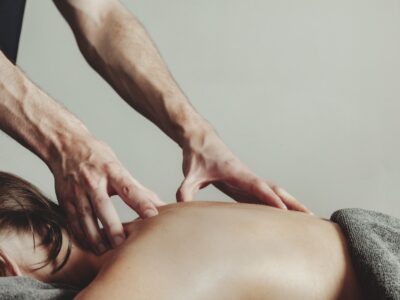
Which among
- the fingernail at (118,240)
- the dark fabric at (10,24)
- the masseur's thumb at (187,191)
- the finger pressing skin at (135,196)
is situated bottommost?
the masseur's thumb at (187,191)

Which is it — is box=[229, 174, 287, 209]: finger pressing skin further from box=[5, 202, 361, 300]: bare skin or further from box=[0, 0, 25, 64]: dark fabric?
box=[0, 0, 25, 64]: dark fabric

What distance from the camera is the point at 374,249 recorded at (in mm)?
788

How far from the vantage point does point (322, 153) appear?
182 cm

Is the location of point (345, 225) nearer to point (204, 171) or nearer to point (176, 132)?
point (204, 171)

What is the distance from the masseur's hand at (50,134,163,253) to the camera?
93cm

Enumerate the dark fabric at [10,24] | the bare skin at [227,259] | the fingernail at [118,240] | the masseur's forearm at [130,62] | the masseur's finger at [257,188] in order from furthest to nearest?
the dark fabric at [10,24]
the masseur's forearm at [130,62]
the masseur's finger at [257,188]
the fingernail at [118,240]
the bare skin at [227,259]

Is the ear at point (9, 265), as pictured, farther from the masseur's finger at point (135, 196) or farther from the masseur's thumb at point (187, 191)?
the masseur's thumb at point (187, 191)

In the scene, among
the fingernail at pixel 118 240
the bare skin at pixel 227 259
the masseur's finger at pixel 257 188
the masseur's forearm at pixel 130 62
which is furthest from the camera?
the masseur's forearm at pixel 130 62

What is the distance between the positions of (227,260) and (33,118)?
0.56m

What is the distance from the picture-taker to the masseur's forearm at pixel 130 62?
128cm

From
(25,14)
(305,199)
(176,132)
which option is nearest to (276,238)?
(176,132)

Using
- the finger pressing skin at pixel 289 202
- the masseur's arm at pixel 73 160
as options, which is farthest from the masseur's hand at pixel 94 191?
the finger pressing skin at pixel 289 202

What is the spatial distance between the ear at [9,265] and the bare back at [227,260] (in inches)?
8.0

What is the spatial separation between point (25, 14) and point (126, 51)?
0.61 meters
